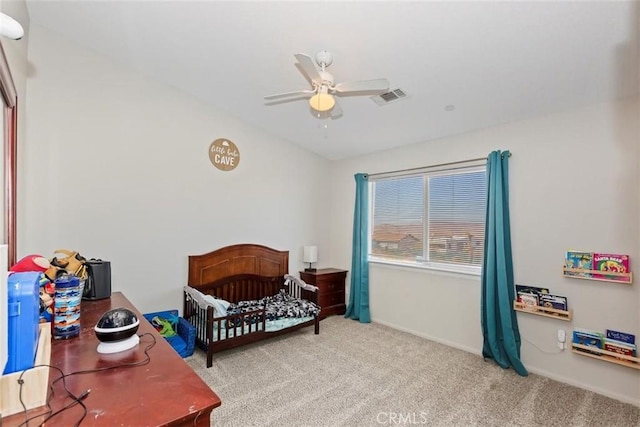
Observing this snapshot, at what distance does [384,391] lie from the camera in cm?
249

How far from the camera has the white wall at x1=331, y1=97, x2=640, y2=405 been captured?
7.96 feet

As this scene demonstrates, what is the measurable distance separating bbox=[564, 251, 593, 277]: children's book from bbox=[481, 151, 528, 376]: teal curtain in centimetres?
44

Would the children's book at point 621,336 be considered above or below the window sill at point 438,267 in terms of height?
below

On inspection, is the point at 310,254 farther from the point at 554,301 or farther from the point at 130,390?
the point at 130,390

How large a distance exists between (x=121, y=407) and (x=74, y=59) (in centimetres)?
320

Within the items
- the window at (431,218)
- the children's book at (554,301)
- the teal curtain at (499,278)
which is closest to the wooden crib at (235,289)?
the window at (431,218)

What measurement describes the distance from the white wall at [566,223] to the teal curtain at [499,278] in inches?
3.5

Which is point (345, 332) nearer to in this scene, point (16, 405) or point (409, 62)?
point (409, 62)

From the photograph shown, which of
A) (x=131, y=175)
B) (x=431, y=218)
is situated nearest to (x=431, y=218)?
(x=431, y=218)

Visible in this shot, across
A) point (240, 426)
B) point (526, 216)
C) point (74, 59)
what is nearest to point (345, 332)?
point (240, 426)

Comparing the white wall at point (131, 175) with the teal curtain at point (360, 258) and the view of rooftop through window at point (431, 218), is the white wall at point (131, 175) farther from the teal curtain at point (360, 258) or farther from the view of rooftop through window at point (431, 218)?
the view of rooftop through window at point (431, 218)

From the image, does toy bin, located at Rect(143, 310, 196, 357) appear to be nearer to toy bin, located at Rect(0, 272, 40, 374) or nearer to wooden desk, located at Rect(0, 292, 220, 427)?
wooden desk, located at Rect(0, 292, 220, 427)

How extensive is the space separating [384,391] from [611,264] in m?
2.08

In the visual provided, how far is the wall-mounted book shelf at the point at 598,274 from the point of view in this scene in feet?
7.76
